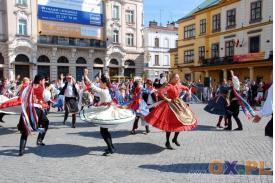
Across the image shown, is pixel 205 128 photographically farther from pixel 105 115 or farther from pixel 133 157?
pixel 105 115

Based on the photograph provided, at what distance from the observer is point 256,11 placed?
33.8m

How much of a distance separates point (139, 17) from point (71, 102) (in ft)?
127

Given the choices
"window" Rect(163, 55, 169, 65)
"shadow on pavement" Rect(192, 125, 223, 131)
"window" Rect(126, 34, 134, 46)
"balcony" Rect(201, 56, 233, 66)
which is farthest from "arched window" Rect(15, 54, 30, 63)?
"shadow on pavement" Rect(192, 125, 223, 131)

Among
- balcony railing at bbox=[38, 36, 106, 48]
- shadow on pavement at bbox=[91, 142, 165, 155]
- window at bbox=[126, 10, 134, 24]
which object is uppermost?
window at bbox=[126, 10, 134, 24]

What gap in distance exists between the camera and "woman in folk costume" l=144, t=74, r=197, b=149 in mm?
7523

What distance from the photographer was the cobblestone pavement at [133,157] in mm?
5793

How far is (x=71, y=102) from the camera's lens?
11.6 m

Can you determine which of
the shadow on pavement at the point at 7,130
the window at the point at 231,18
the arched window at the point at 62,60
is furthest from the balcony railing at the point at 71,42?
the shadow on pavement at the point at 7,130

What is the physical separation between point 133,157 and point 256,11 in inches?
1224

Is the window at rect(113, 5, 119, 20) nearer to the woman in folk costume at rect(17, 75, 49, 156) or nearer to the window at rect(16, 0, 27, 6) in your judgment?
the window at rect(16, 0, 27, 6)

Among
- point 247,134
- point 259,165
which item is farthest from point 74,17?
point 259,165

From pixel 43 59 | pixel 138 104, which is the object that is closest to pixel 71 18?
pixel 43 59

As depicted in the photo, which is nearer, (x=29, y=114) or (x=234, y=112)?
(x=29, y=114)

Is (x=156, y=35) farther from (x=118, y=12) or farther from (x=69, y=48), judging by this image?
(x=69, y=48)
